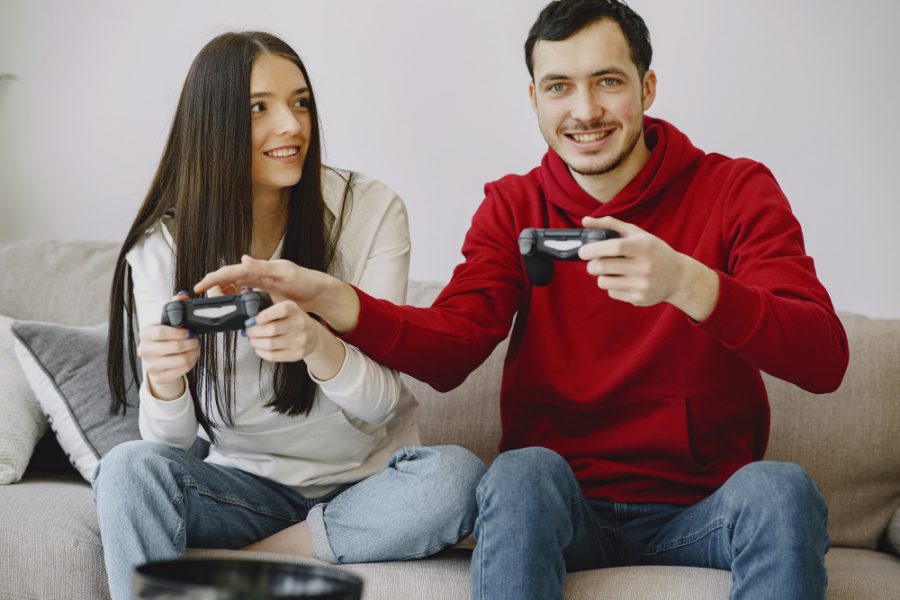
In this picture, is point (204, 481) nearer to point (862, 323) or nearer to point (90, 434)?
point (90, 434)

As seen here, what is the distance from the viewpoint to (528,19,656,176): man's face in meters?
1.64

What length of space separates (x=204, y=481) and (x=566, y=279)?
2.12 ft

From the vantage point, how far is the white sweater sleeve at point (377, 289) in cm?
153

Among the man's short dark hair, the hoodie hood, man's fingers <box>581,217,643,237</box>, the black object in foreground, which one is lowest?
the black object in foreground

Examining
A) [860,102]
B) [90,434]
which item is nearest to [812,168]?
[860,102]

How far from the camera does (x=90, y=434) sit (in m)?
1.82

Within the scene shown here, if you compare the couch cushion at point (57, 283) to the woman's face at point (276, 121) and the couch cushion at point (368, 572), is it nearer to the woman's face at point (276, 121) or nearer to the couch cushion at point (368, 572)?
the couch cushion at point (368, 572)

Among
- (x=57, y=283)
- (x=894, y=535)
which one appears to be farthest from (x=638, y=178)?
(x=57, y=283)

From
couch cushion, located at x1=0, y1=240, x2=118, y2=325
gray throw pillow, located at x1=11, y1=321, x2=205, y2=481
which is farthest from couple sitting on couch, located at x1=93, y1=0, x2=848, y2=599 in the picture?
couch cushion, located at x1=0, y1=240, x2=118, y2=325

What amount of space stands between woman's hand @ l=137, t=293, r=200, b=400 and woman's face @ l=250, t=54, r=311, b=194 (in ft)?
1.05

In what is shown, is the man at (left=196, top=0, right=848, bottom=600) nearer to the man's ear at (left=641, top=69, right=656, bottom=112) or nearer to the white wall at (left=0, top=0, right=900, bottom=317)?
the man's ear at (left=641, top=69, right=656, bottom=112)

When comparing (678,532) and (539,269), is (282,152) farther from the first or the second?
(678,532)

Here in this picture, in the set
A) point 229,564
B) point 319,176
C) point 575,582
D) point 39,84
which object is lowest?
point 575,582

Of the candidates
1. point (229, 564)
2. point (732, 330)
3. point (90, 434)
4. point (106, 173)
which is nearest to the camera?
point (229, 564)
